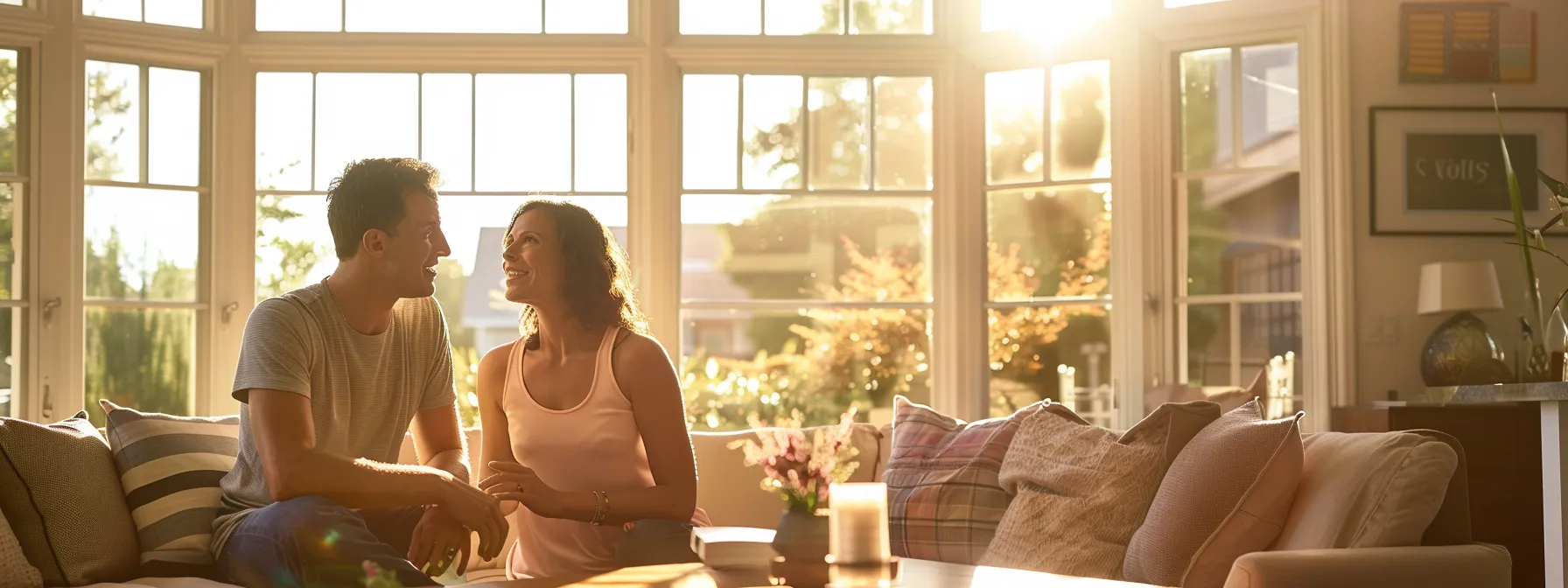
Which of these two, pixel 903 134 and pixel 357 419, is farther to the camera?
pixel 903 134

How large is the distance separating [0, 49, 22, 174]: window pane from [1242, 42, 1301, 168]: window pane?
13.0 feet

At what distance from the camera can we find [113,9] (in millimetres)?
4492

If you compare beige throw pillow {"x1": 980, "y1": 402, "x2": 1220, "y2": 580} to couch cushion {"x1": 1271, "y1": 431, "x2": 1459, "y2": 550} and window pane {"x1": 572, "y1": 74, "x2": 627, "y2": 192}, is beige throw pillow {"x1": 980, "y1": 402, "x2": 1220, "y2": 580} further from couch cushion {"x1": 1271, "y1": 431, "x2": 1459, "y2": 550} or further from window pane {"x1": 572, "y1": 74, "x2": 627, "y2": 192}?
window pane {"x1": 572, "y1": 74, "x2": 627, "y2": 192}

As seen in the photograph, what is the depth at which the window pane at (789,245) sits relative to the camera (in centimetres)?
470

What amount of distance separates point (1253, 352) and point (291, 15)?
11.2ft

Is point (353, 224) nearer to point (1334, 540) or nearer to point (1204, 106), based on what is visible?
point (1334, 540)

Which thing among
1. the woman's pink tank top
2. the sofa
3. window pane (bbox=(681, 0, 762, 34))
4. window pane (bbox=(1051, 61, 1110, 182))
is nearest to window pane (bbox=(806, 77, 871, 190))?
window pane (bbox=(681, 0, 762, 34))

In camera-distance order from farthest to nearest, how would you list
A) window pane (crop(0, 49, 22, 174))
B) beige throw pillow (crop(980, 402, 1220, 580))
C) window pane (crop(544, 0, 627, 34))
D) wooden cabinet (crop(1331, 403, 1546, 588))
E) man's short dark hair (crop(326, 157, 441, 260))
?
window pane (crop(544, 0, 627, 34))
window pane (crop(0, 49, 22, 174))
wooden cabinet (crop(1331, 403, 1546, 588))
beige throw pillow (crop(980, 402, 1220, 580))
man's short dark hair (crop(326, 157, 441, 260))

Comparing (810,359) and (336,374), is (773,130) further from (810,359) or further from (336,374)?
(336,374)

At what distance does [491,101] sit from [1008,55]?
175 cm

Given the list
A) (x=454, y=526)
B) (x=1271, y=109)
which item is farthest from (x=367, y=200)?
(x=1271, y=109)

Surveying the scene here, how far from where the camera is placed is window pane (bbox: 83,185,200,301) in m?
4.45

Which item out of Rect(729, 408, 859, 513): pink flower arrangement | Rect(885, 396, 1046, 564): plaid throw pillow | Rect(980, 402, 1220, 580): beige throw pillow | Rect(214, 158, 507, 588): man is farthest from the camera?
Rect(885, 396, 1046, 564): plaid throw pillow

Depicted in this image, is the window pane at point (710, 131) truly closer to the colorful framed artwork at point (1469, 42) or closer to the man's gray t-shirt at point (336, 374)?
the man's gray t-shirt at point (336, 374)
